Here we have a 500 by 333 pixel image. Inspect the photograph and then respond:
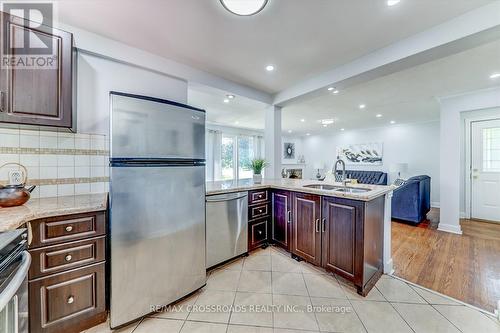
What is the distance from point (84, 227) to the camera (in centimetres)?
143

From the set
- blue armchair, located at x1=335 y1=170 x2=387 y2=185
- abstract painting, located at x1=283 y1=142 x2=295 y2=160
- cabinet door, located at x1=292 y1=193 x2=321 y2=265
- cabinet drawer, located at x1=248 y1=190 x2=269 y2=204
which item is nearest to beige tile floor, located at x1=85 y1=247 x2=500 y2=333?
cabinet door, located at x1=292 y1=193 x2=321 y2=265

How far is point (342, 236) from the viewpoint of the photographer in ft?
6.54

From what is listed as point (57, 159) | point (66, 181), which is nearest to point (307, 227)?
point (66, 181)

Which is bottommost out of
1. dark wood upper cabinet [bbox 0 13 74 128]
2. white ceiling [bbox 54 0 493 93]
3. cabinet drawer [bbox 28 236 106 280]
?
cabinet drawer [bbox 28 236 106 280]

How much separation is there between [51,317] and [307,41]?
3.05 m

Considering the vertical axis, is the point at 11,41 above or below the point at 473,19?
below

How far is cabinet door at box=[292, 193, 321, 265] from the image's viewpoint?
88.0 inches

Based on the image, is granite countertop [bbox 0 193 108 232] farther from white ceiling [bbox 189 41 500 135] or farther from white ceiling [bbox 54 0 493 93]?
white ceiling [bbox 189 41 500 135]

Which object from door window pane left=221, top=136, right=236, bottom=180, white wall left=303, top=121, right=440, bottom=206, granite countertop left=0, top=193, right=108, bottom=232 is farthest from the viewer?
door window pane left=221, top=136, right=236, bottom=180

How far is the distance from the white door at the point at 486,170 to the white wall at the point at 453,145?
0.72 meters

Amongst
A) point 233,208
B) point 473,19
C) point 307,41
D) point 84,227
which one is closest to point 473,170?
point 473,19

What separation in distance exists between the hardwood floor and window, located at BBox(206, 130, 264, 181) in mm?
4212

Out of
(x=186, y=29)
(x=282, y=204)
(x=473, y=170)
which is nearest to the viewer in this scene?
(x=186, y=29)

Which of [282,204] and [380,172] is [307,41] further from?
[380,172]
